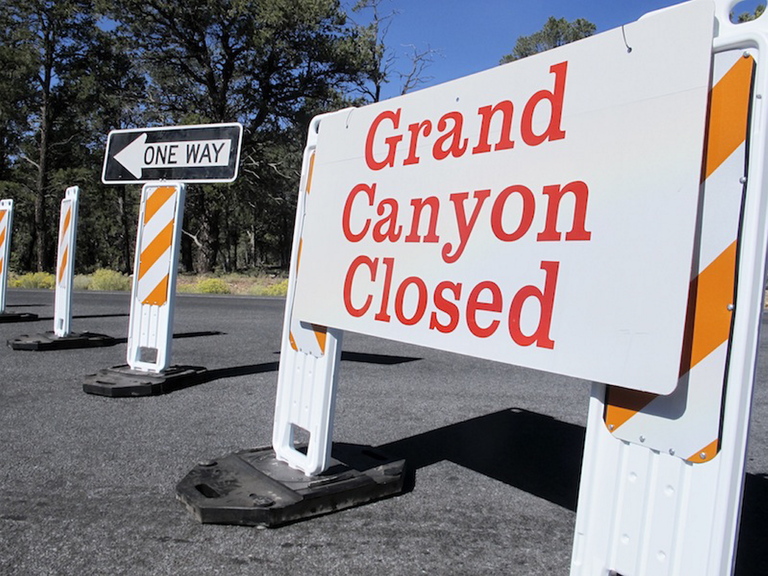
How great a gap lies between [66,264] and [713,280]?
7.27m

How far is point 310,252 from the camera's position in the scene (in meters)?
3.46

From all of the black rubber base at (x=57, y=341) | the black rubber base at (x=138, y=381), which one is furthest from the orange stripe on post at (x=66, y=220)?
the black rubber base at (x=138, y=381)

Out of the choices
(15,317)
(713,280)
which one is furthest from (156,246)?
(15,317)

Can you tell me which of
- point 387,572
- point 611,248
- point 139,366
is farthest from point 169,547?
point 139,366

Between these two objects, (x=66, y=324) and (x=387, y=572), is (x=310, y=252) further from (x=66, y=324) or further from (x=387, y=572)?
(x=66, y=324)

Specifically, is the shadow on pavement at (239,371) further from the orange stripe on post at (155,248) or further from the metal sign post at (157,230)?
the orange stripe on post at (155,248)

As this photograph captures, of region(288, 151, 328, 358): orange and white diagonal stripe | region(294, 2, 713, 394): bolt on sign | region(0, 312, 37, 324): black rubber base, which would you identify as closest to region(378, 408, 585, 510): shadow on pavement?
region(288, 151, 328, 358): orange and white diagonal stripe

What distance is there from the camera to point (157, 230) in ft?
19.0

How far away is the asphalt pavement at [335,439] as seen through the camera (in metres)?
2.63

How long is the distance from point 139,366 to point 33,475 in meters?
2.34

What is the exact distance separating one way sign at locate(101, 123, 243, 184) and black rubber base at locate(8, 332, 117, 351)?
243 centimetres

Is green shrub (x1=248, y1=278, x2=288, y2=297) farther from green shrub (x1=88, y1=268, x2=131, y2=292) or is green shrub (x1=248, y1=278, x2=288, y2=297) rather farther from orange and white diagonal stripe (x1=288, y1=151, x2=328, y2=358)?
orange and white diagonal stripe (x1=288, y1=151, x2=328, y2=358)

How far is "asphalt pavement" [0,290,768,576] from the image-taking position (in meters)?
2.63

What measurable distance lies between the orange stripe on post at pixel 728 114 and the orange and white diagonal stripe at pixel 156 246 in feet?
15.5
